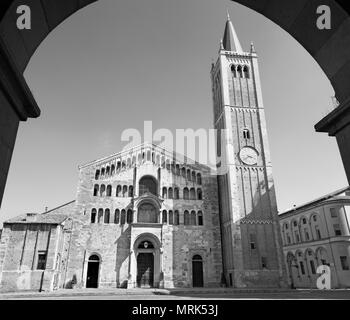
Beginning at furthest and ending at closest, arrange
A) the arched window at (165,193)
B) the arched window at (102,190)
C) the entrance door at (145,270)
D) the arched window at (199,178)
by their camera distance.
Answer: the arched window at (199,178) < the arched window at (165,193) < the arched window at (102,190) < the entrance door at (145,270)

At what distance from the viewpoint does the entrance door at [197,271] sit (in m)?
29.6

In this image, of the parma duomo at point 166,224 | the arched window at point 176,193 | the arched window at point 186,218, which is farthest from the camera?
the arched window at point 176,193

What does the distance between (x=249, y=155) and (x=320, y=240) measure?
608 inches

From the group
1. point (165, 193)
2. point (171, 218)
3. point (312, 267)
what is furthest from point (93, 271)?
point (312, 267)

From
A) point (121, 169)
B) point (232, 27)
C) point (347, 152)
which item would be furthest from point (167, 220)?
point (232, 27)

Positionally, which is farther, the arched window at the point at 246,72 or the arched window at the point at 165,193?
the arched window at the point at 246,72

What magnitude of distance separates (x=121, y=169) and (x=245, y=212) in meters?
14.4

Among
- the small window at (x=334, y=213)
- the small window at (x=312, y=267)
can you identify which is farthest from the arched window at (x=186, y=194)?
the small window at (x=312, y=267)

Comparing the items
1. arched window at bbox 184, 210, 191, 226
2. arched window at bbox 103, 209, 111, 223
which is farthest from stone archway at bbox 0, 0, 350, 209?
arched window at bbox 184, 210, 191, 226

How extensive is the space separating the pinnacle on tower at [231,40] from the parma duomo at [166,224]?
775 cm

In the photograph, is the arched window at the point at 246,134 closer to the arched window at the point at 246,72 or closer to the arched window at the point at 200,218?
the arched window at the point at 246,72

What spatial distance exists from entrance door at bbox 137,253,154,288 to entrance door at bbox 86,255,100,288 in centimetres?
408

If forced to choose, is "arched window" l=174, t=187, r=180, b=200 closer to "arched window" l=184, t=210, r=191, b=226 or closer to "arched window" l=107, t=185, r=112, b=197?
"arched window" l=184, t=210, r=191, b=226
